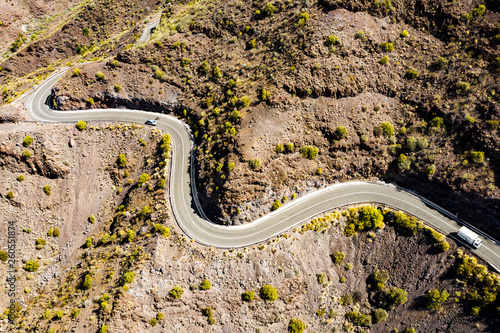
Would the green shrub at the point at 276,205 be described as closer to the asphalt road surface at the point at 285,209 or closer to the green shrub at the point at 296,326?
the asphalt road surface at the point at 285,209

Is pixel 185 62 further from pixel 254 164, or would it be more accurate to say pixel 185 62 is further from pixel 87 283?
pixel 87 283

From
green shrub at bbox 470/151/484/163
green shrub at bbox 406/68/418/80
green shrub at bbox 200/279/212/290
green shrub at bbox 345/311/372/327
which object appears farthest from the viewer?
green shrub at bbox 406/68/418/80

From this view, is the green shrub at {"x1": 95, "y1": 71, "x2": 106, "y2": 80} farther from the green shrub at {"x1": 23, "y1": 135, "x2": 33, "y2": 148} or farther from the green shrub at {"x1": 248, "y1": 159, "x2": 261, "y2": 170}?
the green shrub at {"x1": 248, "y1": 159, "x2": 261, "y2": 170}

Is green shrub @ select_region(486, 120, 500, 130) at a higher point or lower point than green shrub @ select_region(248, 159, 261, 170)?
higher

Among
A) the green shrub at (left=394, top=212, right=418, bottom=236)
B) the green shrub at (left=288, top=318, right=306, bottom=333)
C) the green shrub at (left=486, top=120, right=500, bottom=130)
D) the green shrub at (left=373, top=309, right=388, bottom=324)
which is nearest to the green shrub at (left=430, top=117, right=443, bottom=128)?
the green shrub at (left=486, top=120, right=500, bottom=130)

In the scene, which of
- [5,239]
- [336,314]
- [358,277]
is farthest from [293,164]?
[5,239]

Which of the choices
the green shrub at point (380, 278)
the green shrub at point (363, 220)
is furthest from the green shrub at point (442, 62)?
the green shrub at point (380, 278)
